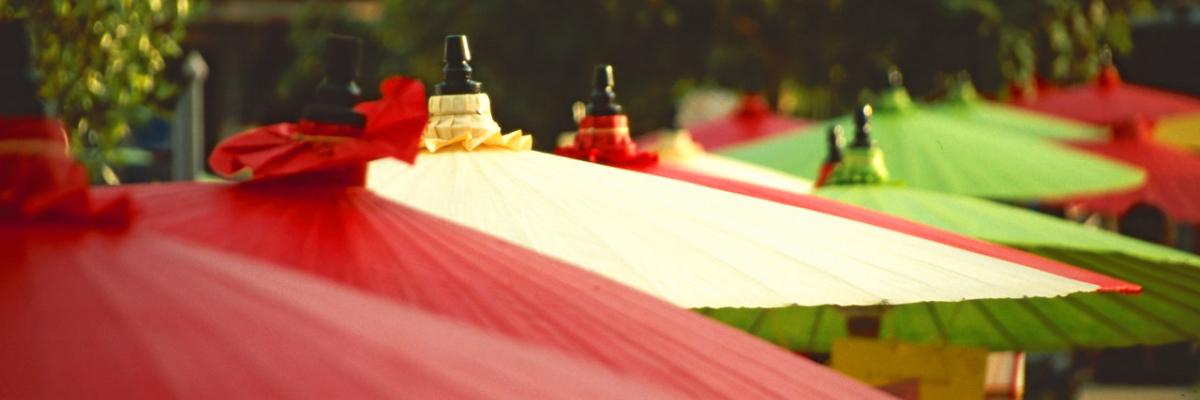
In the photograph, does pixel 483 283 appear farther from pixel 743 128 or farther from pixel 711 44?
pixel 711 44

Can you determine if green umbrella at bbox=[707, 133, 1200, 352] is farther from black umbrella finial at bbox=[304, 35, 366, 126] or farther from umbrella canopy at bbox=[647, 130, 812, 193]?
black umbrella finial at bbox=[304, 35, 366, 126]

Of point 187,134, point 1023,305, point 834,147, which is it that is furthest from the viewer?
point 187,134

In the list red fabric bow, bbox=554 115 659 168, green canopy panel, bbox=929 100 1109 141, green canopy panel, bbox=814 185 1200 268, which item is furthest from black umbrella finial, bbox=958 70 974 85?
red fabric bow, bbox=554 115 659 168

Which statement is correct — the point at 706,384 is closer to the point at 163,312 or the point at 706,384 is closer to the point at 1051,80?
the point at 163,312

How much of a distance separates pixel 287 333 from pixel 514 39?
15668mm

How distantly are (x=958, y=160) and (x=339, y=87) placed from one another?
6014mm


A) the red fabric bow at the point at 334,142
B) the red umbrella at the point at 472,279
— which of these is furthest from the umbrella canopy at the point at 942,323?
the red umbrella at the point at 472,279

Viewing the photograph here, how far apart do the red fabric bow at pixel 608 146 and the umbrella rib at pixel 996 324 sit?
1.41 m

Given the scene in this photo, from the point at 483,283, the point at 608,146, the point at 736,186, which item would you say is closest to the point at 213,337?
the point at 483,283

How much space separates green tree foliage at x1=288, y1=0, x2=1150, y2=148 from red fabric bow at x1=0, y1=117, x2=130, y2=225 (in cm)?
1443

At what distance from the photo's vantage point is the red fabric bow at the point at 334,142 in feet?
9.98

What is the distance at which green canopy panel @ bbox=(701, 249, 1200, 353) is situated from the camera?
16.6 ft

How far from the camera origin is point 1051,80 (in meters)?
20.6

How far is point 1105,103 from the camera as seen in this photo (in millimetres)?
18266
